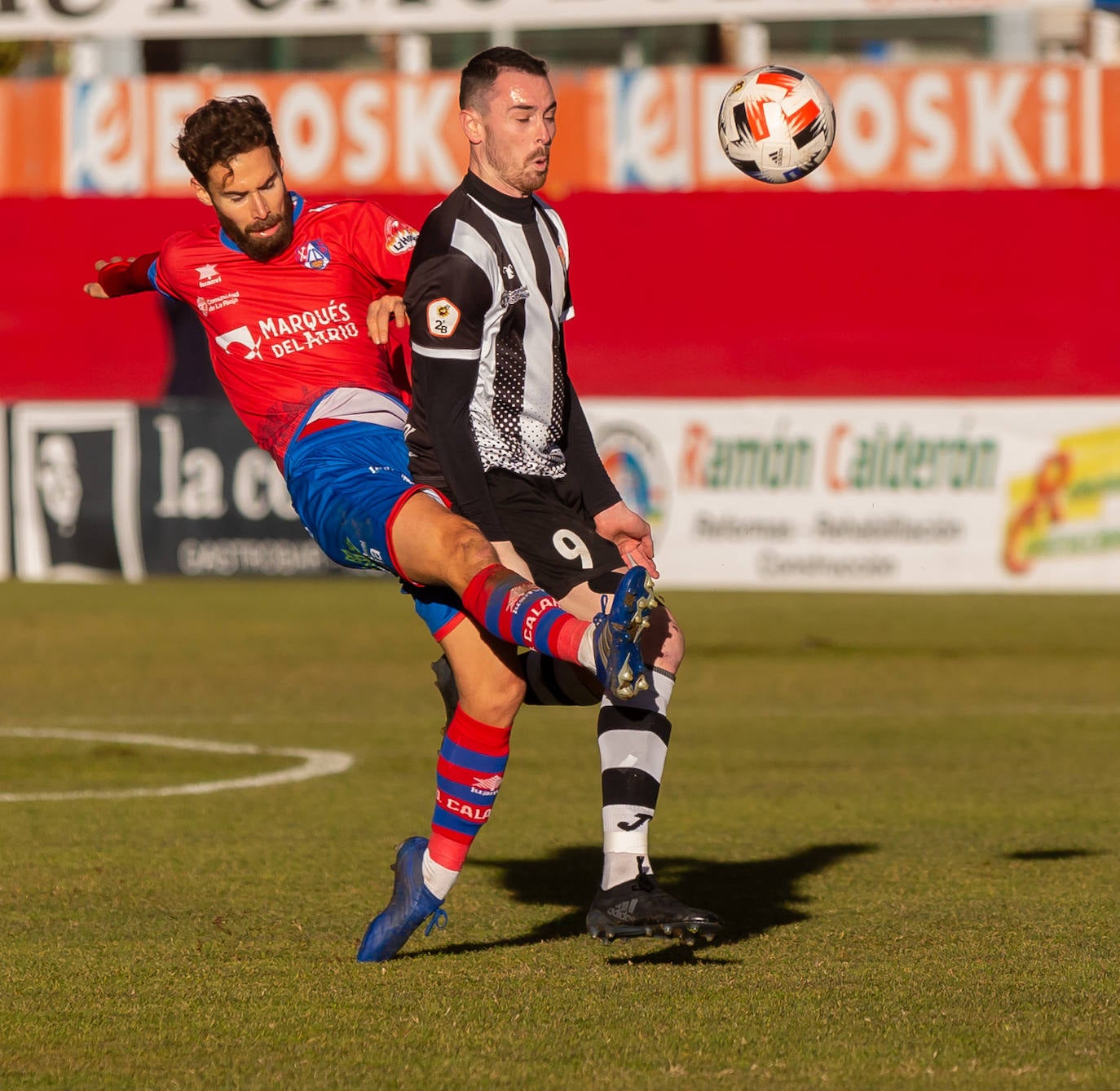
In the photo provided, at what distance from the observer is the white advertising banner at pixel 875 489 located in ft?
55.5

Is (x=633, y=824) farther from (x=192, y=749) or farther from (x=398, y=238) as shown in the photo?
(x=192, y=749)

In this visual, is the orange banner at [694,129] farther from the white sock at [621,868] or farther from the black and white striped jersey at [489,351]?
the white sock at [621,868]

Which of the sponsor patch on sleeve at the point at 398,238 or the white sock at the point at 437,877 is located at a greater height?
A: the sponsor patch on sleeve at the point at 398,238

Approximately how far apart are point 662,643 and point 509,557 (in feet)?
1.45

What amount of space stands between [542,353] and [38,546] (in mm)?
13851

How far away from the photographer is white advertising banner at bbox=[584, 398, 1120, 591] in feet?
55.5

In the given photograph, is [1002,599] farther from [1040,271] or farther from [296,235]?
[296,235]

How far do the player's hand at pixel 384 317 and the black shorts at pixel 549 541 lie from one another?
43cm

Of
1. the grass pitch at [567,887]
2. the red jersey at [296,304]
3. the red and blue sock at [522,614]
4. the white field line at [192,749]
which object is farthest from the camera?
the white field line at [192,749]

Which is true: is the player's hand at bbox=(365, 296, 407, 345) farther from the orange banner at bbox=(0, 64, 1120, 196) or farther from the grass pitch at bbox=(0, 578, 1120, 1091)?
the orange banner at bbox=(0, 64, 1120, 196)

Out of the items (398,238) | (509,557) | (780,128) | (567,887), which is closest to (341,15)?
(780,128)

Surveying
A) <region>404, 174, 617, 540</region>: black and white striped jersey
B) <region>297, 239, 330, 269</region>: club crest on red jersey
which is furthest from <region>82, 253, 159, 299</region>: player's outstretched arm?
<region>404, 174, 617, 540</region>: black and white striped jersey

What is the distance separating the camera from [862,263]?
71.6ft

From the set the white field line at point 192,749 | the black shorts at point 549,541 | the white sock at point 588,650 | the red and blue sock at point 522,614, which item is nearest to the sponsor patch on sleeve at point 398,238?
the black shorts at point 549,541
